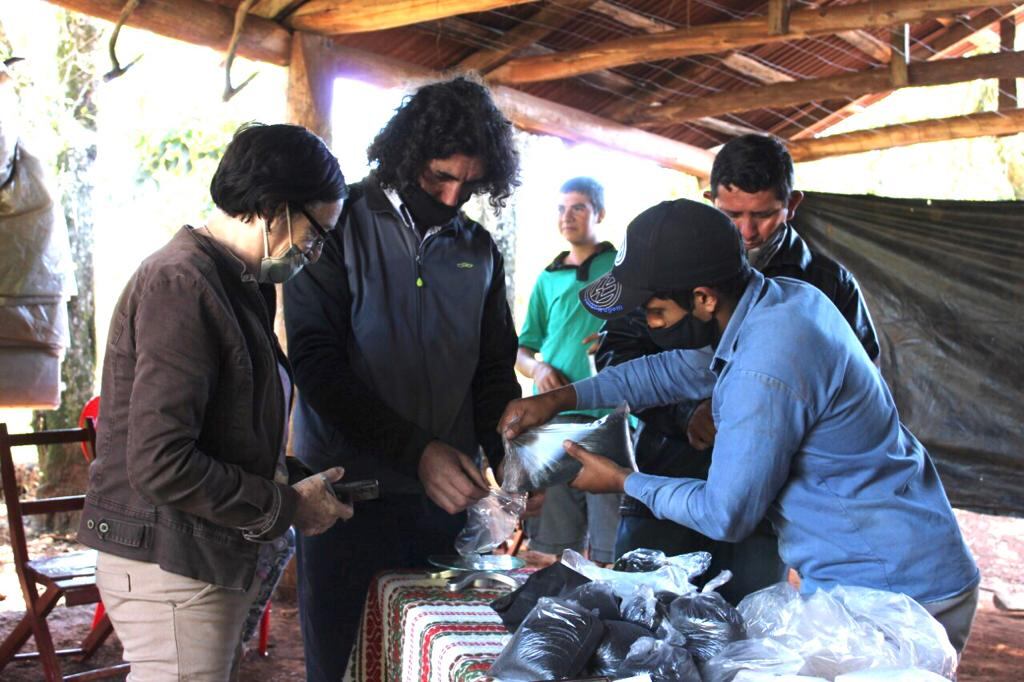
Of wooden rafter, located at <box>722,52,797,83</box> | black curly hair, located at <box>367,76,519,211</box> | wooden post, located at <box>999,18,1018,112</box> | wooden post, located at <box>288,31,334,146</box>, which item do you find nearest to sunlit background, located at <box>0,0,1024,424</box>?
wooden rafter, located at <box>722,52,797,83</box>

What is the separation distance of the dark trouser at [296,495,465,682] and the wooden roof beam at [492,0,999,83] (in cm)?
396

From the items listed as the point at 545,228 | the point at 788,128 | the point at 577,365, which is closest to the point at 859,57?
the point at 788,128

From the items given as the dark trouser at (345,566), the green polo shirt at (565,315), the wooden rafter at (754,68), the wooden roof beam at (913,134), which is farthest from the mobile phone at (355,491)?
the wooden roof beam at (913,134)

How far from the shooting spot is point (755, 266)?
279 centimetres

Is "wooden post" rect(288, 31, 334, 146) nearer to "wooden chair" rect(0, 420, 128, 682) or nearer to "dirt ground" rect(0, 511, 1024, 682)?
"wooden chair" rect(0, 420, 128, 682)

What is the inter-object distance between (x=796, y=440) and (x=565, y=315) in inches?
128

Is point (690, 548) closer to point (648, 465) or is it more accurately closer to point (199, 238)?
point (648, 465)

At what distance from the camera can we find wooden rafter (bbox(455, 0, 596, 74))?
5.78m

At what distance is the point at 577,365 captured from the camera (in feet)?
16.1

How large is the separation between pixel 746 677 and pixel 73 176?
6224 millimetres

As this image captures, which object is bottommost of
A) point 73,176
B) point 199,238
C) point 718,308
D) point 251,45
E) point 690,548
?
point 690,548

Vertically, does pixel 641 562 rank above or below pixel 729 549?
above

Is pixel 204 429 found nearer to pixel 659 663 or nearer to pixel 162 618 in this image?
pixel 162 618

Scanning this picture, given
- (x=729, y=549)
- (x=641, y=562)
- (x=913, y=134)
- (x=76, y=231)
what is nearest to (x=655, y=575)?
(x=641, y=562)
